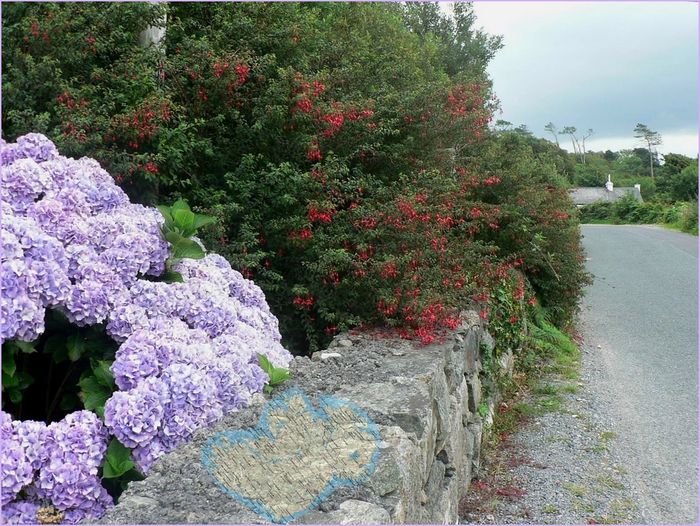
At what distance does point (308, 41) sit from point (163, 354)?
13.4 feet

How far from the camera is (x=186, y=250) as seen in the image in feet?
11.0

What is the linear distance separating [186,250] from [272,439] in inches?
47.1

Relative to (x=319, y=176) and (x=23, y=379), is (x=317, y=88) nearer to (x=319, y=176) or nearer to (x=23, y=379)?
(x=319, y=176)

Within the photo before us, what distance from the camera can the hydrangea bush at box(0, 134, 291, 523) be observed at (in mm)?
2486

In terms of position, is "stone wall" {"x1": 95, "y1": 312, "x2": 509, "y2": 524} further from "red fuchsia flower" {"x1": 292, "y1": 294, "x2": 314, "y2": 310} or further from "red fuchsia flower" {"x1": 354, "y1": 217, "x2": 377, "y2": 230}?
"red fuchsia flower" {"x1": 354, "y1": 217, "x2": 377, "y2": 230}

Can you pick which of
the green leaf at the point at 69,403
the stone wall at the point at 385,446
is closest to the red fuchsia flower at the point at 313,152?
the stone wall at the point at 385,446

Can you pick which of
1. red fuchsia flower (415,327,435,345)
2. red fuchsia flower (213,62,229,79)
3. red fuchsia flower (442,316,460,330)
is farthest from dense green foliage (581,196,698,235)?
red fuchsia flower (213,62,229,79)

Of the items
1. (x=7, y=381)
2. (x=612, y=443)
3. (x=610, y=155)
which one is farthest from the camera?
(x=610, y=155)

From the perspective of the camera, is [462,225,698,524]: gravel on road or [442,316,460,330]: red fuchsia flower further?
[462,225,698,524]: gravel on road

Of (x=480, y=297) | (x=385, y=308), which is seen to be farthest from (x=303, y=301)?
(x=480, y=297)

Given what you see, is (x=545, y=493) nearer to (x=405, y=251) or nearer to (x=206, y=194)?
(x=405, y=251)

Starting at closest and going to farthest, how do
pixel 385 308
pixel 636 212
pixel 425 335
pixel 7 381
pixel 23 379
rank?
1. pixel 7 381
2. pixel 23 379
3. pixel 425 335
4. pixel 385 308
5. pixel 636 212

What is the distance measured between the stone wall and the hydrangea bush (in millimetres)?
185

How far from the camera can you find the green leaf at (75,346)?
9.69 ft
